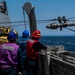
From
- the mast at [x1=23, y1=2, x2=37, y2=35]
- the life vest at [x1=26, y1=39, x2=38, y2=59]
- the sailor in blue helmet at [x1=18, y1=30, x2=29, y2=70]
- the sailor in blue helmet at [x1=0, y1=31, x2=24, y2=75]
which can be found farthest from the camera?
the mast at [x1=23, y1=2, x2=37, y2=35]

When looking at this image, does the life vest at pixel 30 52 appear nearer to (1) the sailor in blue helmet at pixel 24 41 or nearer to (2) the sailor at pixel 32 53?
(2) the sailor at pixel 32 53

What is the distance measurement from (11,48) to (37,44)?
67.9 inches

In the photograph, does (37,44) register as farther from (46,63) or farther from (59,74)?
(59,74)

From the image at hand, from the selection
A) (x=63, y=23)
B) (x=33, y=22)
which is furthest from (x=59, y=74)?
(x=33, y=22)

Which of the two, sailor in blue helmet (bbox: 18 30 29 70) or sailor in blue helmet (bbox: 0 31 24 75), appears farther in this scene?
sailor in blue helmet (bbox: 18 30 29 70)

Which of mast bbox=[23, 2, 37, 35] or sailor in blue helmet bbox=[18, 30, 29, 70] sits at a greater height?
mast bbox=[23, 2, 37, 35]

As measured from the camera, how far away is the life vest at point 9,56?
751cm

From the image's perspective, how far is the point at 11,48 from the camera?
7.52m

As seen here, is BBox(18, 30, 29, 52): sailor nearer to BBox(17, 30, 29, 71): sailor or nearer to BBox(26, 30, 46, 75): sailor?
BBox(17, 30, 29, 71): sailor

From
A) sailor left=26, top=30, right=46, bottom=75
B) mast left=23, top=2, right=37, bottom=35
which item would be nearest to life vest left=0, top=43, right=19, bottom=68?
sailor left=26, top=30, right=46, bottom=75

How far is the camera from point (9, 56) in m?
7.54

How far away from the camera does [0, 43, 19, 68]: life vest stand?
751 centimetres

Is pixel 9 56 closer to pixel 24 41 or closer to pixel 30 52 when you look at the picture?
pixel 30 52

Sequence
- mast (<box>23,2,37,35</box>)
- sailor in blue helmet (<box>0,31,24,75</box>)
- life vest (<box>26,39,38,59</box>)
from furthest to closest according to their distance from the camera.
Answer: mast (<box>23,2,37,35</box>), life vest (<box>26,39,38,59</box>), sailor in blue helmet (<box>0,31,24,75</box>)
